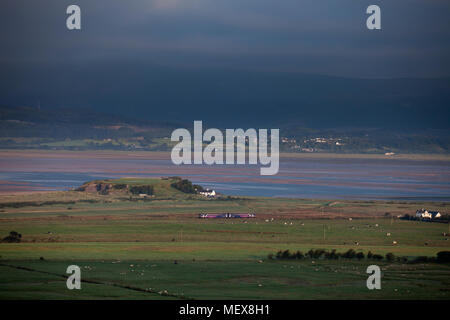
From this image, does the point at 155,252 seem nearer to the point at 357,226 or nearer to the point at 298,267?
the point at 298,267

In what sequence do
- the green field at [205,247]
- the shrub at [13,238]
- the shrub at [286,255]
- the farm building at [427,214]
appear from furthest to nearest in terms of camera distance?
the farm building at [427,214] < the shrub at [13,238] < the shrub at [286,255] < the green field at [205,247]

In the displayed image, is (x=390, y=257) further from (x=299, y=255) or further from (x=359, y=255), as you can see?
(x=299, y=255)

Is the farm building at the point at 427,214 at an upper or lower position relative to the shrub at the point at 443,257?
upper

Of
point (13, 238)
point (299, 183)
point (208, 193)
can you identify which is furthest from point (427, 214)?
point (299, 183)

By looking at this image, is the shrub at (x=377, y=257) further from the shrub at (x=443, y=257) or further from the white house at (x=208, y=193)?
the white house at (x=208, y=193)

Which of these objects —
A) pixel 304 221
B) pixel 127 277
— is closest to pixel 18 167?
pixel 304 221

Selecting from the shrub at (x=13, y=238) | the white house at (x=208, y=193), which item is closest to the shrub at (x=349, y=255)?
the shrub at (x=13, y=238)

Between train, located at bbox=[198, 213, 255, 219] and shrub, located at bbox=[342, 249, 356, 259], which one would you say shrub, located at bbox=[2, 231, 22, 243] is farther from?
shrub, located at bbox=[342, 249, 356, 259]
